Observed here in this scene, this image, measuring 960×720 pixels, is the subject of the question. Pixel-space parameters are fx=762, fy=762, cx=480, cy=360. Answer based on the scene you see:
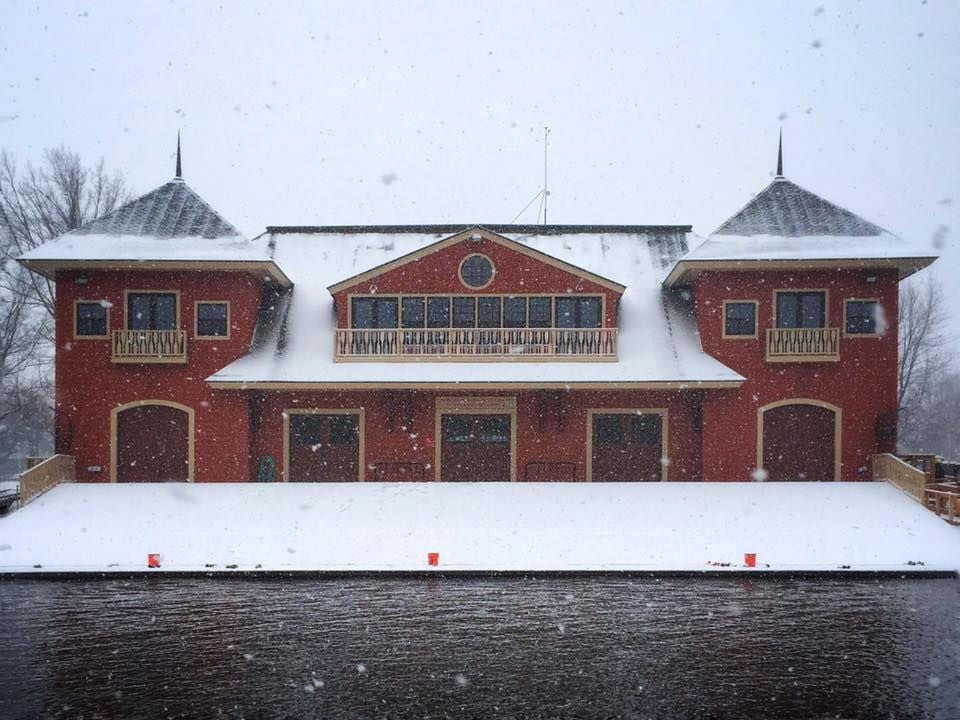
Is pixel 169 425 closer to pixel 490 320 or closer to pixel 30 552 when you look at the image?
pixel 30 552

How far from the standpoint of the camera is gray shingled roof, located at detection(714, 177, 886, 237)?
72.2 ft

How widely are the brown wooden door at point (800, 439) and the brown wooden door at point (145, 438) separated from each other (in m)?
16.5

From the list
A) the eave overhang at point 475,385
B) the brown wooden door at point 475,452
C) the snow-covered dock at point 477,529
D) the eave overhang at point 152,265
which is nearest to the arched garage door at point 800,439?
the snow-covered dock at point 477,529

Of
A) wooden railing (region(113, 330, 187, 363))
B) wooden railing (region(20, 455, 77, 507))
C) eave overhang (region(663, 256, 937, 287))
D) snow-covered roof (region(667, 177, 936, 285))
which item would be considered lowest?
wooden railing (region(20, 455, 77, 507))

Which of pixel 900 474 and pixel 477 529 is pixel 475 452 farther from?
pixel 900 474

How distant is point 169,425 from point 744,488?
15.9m

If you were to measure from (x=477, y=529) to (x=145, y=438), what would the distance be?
10497 millimetres

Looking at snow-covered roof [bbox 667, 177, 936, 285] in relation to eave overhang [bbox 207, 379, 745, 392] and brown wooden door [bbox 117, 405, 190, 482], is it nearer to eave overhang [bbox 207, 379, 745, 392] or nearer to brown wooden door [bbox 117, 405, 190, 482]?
eave overhang [bbox 207, 379, 745, 392]

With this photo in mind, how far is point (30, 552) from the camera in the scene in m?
15.6

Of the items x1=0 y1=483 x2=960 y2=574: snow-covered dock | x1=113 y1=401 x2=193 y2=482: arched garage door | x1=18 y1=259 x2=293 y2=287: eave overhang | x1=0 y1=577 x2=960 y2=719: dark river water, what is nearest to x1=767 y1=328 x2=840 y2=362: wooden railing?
x1=0 y1=483 x2=960 y2=574: snow-covered dock

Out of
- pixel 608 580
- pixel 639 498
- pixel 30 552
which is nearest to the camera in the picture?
pixel 608 580

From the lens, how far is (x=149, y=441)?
2152 centimetres

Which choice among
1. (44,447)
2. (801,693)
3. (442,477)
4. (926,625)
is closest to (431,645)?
(801,693)

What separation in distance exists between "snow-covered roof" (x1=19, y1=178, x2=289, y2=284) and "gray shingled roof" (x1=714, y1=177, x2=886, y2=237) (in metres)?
13.9
